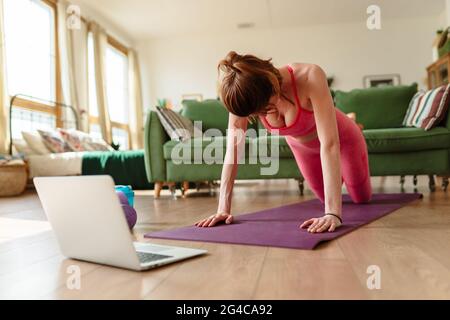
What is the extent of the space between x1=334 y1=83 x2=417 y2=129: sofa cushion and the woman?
1.91 metres

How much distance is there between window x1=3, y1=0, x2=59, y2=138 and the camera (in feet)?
16.3

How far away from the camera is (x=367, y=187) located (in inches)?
89.7

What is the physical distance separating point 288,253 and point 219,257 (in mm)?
186

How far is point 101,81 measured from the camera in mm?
6691

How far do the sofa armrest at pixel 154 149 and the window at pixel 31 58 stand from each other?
7.55ft

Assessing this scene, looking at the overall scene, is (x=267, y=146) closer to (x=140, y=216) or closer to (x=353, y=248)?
(x=140, y=216)

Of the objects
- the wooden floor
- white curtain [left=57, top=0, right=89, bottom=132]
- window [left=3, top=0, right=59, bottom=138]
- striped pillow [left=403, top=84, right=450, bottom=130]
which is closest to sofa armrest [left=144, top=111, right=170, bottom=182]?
the wooden floor

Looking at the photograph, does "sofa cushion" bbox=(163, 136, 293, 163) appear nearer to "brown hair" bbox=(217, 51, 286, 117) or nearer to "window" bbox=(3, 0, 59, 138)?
"brown hair" bbox=(217, 51, 286, 117)

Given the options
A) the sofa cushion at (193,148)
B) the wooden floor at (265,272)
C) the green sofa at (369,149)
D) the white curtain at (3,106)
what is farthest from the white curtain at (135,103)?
the wooden floor at (265,272)

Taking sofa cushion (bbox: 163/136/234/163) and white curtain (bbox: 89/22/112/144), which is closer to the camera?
sofa cushion (bbox: 163/136/234/163)

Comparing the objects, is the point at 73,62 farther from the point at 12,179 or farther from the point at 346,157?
the point at 346,157

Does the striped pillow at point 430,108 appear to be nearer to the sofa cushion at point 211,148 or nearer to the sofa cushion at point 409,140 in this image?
the sofa cushion at point 409,140

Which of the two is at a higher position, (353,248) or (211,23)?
(211,23)

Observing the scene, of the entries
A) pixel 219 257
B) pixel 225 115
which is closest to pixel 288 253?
pixel 219 257
